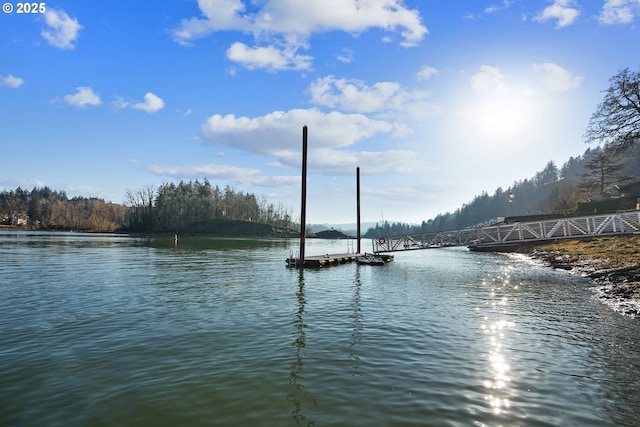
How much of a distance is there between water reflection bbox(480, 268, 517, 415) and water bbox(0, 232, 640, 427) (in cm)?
6

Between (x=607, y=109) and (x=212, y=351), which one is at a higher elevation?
(x=607, y=109)

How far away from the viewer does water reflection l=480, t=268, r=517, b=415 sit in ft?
24.9

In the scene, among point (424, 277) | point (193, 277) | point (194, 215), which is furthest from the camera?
point (194, 215)

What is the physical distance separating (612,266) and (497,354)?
23610 mm

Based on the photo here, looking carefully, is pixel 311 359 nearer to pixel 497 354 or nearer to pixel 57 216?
pixel 497 354

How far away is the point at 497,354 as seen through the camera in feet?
34.6

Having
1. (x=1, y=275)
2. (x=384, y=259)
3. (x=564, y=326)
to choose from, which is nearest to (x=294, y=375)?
(x=564, y=326)

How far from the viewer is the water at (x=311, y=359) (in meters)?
6.95

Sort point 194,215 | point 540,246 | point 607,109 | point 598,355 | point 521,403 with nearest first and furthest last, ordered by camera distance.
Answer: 1. point 521,403
2. point 598,355
3. point 607,109
4. point 540,246
5. point 194,215

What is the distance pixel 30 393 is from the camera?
7625 millimetres

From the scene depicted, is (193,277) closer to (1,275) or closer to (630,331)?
(1,275)

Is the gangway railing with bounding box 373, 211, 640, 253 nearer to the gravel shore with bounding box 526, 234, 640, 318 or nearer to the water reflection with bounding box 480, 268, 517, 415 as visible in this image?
the gravel shore with bounding box 526, 234, 640, 318

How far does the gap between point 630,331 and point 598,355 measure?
12.2 feet

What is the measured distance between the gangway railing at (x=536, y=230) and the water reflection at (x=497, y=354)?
16.6 m
